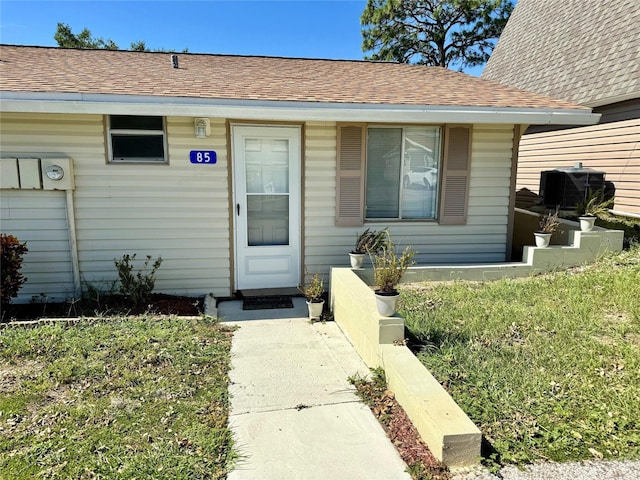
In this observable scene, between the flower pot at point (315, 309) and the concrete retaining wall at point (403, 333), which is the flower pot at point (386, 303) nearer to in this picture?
the concrete retaining wall at point (403, 333)

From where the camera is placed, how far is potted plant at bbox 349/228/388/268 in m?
5.67

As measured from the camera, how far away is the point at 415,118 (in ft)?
17.9

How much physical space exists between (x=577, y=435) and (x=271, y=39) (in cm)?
1695

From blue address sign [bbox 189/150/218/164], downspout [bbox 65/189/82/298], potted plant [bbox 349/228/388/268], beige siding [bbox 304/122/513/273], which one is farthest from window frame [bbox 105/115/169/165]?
potted plant [bbox 349/228/388/268]

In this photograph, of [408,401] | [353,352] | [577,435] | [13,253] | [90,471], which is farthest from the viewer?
[13,253]

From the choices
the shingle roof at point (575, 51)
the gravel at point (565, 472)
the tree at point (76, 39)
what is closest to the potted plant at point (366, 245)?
the gravel at point (565, 472)

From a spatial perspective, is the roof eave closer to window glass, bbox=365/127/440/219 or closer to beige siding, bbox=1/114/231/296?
beige siding, bbox=1/114/231/296

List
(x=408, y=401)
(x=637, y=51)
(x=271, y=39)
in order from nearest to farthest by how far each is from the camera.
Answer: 1. (x=408, y=401)
2. (x=637, y=51)
3. (x=271, y=39)

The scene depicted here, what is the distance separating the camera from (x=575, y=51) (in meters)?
9.90

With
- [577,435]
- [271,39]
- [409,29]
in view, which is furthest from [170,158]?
[409,29]

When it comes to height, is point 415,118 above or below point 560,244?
above

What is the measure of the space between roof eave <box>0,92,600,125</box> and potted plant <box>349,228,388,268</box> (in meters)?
1.53

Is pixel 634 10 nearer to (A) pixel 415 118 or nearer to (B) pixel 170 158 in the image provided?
(A) pixel 415 118

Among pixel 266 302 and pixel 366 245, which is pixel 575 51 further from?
pixel 266 302
